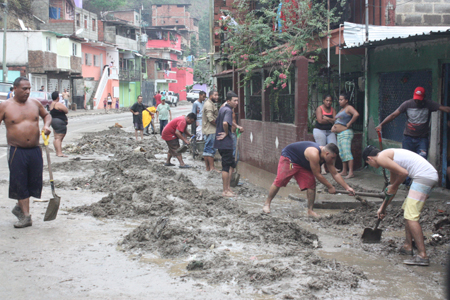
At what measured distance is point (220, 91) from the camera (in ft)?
61.7

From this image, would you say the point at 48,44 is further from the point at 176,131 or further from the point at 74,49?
the point at 176,131

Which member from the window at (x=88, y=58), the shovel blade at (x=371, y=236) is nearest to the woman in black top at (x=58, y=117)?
the shovel blade at (x=371, y=236)

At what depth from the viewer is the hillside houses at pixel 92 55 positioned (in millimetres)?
40656

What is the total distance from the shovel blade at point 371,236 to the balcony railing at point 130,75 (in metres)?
54.5

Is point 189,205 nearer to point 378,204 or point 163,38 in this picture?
point 378,204

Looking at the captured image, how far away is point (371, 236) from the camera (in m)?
5.89

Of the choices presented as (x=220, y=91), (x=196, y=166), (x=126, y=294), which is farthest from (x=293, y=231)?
(x=220, y=91)

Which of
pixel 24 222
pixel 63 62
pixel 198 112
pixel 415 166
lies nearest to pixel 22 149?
pixel 24 222

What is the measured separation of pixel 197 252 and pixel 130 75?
58.2 m

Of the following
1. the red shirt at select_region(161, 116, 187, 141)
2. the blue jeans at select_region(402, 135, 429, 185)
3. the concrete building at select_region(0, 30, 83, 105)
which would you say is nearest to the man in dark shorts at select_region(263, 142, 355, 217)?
the blue jeans at select_region(402, 135, 429, 185)

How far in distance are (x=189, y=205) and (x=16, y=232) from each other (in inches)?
101

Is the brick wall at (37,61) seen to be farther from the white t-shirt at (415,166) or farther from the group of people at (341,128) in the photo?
the white t-shirt at (415,166)

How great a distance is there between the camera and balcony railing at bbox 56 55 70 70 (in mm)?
43469

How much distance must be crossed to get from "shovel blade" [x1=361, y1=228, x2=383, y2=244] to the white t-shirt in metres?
0.99
